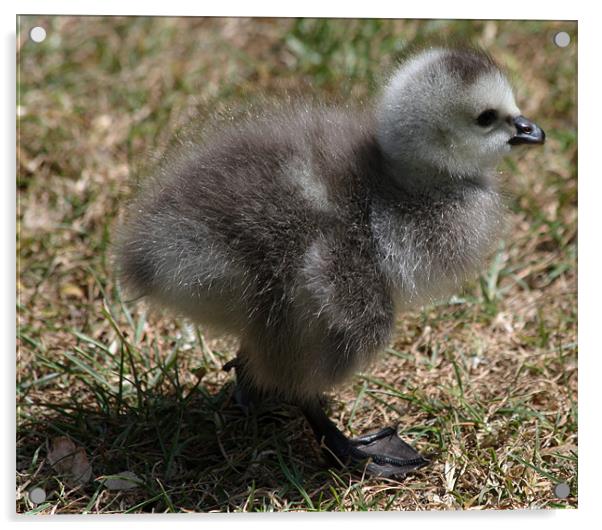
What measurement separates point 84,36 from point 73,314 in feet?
3.31

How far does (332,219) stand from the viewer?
1744mm

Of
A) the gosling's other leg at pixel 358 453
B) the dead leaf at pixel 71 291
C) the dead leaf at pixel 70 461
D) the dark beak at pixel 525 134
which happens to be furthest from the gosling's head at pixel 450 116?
the dead leaf at pixel 71 291

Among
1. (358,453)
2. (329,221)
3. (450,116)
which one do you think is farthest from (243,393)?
(450,116)

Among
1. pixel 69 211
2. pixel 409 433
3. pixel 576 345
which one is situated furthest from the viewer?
pixel 69 211

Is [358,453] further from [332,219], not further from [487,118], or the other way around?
[487,118]

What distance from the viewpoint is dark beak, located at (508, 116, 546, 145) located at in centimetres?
182

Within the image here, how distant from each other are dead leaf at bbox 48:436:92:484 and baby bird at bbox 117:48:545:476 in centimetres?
39

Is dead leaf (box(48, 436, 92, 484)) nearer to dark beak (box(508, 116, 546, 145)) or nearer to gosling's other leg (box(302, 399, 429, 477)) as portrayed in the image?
gosling's other leg (box(302, 399, 429, 477))

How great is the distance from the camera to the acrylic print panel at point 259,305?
1857 mm

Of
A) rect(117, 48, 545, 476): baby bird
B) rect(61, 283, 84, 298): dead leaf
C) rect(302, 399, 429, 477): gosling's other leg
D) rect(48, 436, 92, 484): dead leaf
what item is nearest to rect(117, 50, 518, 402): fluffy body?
rect(117, 48, 545, 476): baby bird

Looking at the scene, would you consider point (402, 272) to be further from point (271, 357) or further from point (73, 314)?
point (73, 314)

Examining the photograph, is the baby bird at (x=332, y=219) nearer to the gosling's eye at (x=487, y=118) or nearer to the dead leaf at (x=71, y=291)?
the gosling's eye at (x=487, y=118)
